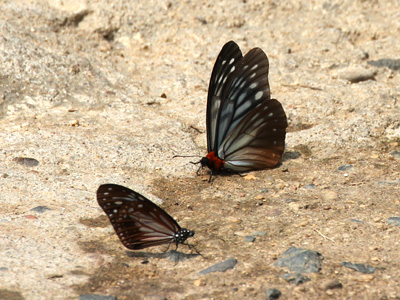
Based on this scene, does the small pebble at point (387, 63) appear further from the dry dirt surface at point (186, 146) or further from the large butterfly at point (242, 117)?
the large butterfly at point (242, 117)

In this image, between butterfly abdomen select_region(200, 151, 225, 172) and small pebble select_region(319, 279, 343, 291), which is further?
butterfly abdomen select_region(200, 151, 225, 172)

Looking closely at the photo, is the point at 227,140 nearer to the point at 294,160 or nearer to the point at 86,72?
the point at 294,160

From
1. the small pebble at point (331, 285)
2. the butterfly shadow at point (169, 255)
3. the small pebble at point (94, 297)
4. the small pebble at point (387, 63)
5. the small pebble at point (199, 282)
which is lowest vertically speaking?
the butterfly shadow at point (169, 255)

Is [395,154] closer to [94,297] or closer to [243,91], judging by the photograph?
[243,91]

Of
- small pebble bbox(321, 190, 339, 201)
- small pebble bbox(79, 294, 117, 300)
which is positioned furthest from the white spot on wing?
small pebble bbox(79, 294, 117, 300)

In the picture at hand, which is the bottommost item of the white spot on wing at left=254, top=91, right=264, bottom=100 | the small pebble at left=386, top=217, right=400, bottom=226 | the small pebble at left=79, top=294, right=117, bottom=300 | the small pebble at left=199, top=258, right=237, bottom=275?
the small pebble at left=79, top=294, right=117, bottom=300

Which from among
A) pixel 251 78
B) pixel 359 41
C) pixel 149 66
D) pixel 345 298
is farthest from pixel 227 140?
pixel 359 41

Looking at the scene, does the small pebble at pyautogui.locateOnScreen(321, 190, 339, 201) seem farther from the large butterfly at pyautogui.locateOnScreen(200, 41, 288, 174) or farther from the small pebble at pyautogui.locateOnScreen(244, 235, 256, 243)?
the small pebble at pyautogui.locateOnScreen(244, 235, 256, 243)

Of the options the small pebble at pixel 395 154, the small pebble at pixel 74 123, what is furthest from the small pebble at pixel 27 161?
the small pebble at pixel 395 154
